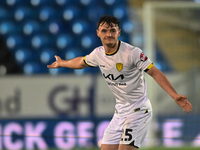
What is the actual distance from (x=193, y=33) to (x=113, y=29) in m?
3.54

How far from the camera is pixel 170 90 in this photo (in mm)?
2814

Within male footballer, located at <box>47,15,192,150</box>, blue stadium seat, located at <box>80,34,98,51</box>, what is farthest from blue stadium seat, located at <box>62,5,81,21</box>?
male footballer, located at <box>47,15,192,150</box>

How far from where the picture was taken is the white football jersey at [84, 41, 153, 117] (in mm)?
3074

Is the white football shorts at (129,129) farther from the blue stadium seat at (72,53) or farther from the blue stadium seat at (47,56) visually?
the blue stadium seat at (47,56)

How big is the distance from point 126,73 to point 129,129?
0.48m

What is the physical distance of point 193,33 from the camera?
246 inches

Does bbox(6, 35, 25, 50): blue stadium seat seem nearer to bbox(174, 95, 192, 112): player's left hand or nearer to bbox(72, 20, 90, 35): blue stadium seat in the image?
bbox(72, 20, 90, 35): blue stadium seat

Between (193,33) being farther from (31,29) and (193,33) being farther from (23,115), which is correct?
(31,29)

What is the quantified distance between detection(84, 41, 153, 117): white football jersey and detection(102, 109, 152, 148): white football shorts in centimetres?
5

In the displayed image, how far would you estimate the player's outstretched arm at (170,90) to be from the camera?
8.84 feet

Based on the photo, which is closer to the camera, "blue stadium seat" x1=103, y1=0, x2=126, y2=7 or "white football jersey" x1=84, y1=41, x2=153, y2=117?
"white football jersey" x1=84, y1=41, x2=153, y2=117

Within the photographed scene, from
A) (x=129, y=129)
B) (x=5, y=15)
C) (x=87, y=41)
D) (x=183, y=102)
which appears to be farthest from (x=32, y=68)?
(x=183, y=102)

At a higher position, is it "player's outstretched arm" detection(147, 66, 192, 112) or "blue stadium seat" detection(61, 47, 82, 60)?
"blue stadium seat" detection(61, 47, 82, 60)

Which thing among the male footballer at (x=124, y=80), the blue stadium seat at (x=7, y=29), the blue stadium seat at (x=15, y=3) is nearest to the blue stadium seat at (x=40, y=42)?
the blue stadium seat at (x=7, y=29)
